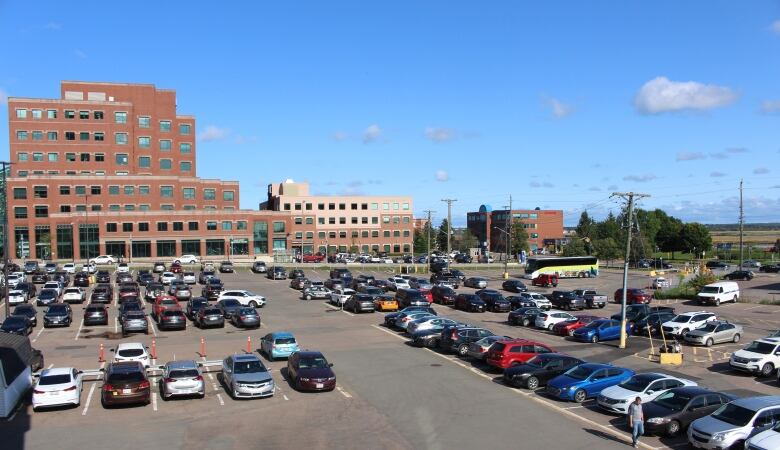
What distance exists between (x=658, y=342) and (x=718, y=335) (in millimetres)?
2952

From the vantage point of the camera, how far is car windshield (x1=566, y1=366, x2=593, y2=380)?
23.1 m

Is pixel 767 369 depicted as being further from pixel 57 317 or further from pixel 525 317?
pixel 57 317

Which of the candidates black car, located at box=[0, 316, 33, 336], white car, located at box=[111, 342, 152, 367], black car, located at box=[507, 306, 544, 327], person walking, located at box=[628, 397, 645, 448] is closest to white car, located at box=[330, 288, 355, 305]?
black car, located at box=[507, 306, 544, 327]

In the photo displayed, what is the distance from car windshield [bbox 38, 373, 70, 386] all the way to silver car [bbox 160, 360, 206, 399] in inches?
121

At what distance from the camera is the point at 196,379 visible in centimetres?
2252

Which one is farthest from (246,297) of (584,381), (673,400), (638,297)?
(673,400)

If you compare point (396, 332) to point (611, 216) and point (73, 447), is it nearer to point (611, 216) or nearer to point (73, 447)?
point (73, 447)

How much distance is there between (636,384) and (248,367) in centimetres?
1331

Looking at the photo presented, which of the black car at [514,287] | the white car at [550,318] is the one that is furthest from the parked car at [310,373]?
the black car at [514,287]

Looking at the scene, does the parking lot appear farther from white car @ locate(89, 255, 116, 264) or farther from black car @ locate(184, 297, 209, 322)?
white car @ locate(89, 255, 116, 264)

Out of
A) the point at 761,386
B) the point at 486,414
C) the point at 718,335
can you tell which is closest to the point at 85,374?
the point at 486,414

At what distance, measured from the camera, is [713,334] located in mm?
33906

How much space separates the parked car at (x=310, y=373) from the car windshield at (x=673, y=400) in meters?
10.9

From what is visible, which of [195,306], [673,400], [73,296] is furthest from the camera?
[73,296]
